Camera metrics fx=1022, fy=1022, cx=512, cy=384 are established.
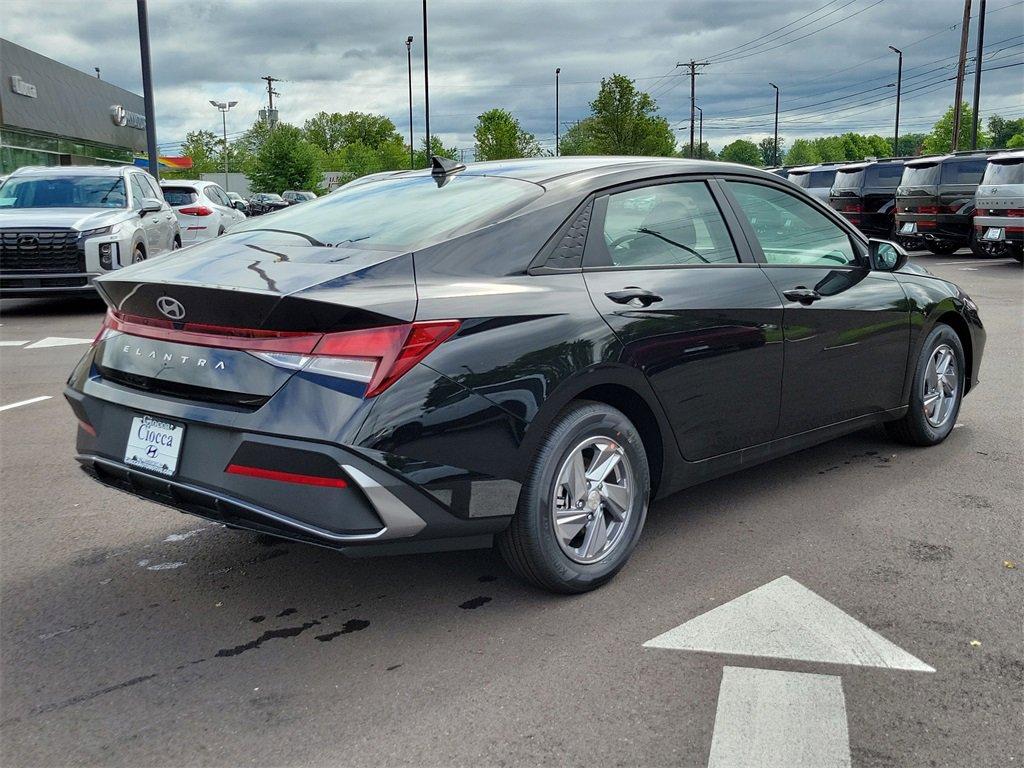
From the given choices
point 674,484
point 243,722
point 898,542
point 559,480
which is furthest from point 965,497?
point 243,722

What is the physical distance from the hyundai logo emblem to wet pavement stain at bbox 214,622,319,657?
106 cm

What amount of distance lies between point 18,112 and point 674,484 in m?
36.5

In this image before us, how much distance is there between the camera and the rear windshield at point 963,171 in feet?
66.0

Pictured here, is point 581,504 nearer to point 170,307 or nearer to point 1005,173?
point 170,307

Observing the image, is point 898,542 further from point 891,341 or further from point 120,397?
point 120,397

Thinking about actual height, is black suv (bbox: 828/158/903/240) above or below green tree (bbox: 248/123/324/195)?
below

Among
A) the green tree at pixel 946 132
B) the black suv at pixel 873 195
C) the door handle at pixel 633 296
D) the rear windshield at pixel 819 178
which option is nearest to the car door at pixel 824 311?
the door handle at pixel 633 296

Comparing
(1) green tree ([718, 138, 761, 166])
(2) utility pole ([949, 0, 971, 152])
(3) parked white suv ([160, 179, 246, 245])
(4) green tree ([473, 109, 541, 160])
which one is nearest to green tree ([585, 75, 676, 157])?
(4) green tree ([473, 109, 541, 160])

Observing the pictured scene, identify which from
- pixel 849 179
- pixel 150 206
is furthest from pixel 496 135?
pixel 150 206

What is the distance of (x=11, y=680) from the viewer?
3.03 metres

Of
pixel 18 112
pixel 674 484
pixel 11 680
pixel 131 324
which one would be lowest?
pixel 11 680

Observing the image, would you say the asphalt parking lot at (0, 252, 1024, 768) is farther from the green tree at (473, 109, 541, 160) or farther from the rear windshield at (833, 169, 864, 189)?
the green tree at (473, 109, 541, 160)

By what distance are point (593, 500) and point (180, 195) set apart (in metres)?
17.8

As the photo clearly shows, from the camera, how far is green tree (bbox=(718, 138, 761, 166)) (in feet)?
563
